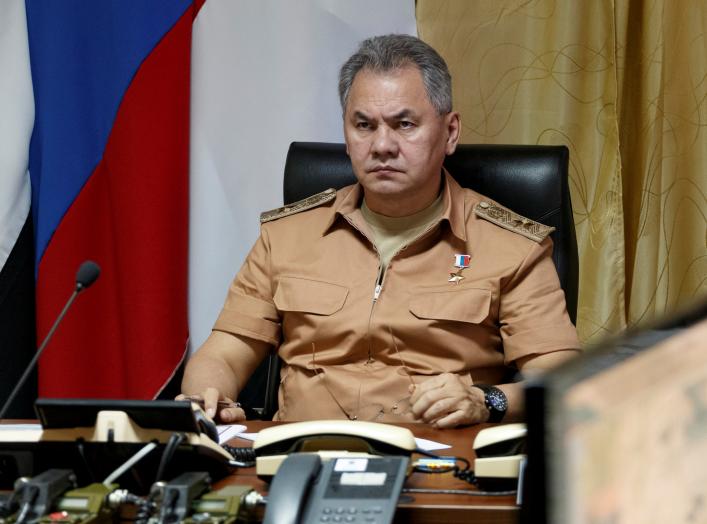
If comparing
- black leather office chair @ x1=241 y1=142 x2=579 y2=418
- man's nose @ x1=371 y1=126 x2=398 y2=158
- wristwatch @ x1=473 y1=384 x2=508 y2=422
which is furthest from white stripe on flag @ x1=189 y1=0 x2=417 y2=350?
wristwatch @ x1=473 y1=384 x2=508 y2=422

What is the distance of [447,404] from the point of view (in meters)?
A: 1.69

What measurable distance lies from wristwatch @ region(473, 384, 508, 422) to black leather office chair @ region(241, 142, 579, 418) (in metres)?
0.41

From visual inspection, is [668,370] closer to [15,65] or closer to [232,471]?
[232,471]

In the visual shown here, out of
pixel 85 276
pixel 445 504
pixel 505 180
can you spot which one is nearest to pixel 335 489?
pixel 445 504

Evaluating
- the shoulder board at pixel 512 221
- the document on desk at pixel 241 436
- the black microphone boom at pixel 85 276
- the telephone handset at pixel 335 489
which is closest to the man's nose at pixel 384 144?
the shoulder board at pixel 512 221

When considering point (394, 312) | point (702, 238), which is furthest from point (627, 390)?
point (702, 238)

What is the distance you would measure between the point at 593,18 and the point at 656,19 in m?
0.16

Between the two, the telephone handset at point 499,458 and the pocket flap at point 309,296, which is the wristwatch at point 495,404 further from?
the telephone handset at point 499,458

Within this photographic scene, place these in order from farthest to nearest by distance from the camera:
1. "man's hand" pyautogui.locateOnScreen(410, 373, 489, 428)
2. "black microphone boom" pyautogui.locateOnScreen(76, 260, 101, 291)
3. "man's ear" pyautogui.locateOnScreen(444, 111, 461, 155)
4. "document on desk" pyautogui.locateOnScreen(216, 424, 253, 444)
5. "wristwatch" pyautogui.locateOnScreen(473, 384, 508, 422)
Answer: "man's ear" pyautogui.locateOnScreen(444, 111, 461, 155)
"wristwatch" pyautogui.locateOnScreen(473, 384, 508, 422)
"man's hand" pyautogui.locateOnScreen(410, 373, 489, 428)
"document on desk" pyautogui.locateOnScreen(216, 424, 253, 444)
"black microphone boom" pyautogui.locateOnScreen(76, 260, 101, 291)

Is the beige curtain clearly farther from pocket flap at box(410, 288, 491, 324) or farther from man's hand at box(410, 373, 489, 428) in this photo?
man's hand at box(410, 373, 489, 428)

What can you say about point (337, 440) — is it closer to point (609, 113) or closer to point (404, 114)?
point (404, 114)

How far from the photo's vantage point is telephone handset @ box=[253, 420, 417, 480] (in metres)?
1.25

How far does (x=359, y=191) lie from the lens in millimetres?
2289

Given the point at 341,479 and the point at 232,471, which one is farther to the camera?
the point at 232,471
